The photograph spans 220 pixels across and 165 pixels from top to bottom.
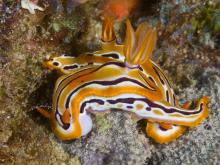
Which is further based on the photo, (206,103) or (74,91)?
(206,103)

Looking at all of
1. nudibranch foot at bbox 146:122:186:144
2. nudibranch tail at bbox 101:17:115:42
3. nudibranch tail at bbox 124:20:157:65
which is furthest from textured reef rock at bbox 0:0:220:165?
nudibranch tail at bbox 124:20:157:65

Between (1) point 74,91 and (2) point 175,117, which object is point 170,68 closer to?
(2) point 175,117

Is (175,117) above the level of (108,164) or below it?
above

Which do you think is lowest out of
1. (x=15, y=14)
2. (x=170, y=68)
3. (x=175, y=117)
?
(x=175, y=117)

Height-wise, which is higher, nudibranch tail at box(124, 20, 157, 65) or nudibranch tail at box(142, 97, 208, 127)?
nudibranch tail at box(124, 20, 157, 65)

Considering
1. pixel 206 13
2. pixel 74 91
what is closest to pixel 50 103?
pixel 74 91

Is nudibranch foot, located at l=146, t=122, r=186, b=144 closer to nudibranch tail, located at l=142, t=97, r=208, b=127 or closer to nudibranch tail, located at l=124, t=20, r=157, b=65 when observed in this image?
nudibranch tail, located at l=142, t=97, r=208, b=127
